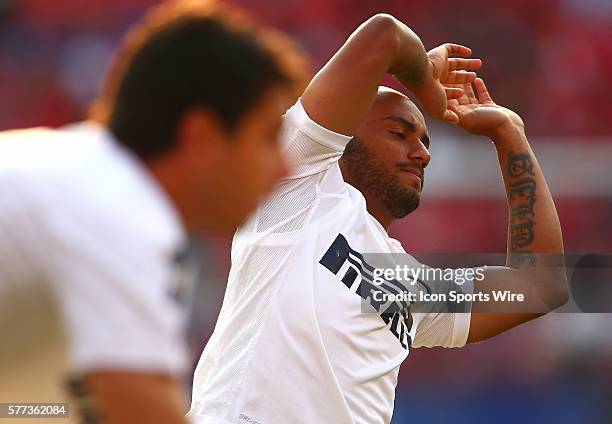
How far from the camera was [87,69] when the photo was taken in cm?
994

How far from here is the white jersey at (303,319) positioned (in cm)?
358

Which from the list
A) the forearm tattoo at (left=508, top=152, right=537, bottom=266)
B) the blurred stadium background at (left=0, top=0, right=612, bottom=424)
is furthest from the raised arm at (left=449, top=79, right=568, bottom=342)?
the blurred stadium background at (left=0, top=0, right=612, bottom=424)

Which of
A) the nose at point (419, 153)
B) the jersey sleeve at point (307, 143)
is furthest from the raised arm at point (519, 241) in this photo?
the jersey sleeve at point (307, 143)

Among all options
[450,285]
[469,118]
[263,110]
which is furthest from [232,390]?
[263,110]

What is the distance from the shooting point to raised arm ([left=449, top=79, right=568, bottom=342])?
436cm

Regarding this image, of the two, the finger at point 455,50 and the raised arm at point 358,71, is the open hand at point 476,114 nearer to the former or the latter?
the finger at point 455,50

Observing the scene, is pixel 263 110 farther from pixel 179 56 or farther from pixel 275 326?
pixel 275 326

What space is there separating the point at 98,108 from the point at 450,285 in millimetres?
2541

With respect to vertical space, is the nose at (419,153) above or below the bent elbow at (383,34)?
below

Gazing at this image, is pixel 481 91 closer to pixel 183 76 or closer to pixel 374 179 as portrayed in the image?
pixel 374 179

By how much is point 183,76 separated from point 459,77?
2738mm

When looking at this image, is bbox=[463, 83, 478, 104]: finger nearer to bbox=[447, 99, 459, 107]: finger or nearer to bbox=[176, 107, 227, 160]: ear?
bbox=[447, 99, 459, 107]: finger

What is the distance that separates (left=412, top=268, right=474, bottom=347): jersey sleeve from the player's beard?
1.11 feet

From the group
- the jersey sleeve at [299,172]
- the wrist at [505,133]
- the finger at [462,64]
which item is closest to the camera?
the jersey sleeve at [299,172]
